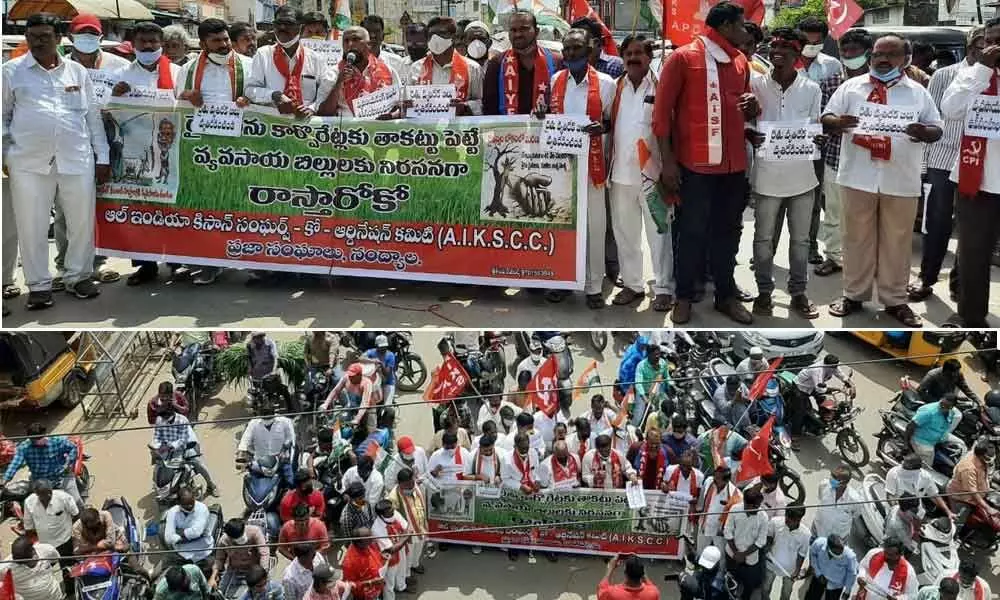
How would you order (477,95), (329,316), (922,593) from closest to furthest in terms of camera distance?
(922,593), (329,316), (477,95)

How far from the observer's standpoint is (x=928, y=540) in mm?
6340

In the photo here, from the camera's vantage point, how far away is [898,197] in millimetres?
6246

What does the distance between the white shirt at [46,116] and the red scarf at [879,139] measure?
627 centimetres

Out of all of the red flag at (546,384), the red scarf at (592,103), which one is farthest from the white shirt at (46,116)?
the red flag at (546,384)

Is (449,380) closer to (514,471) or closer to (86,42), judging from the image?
(514,471)

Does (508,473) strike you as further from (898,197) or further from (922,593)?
(898,197)

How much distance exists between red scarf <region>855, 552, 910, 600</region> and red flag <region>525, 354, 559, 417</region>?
10.5 ft

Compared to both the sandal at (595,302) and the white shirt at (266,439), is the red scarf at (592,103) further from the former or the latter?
the white shirt at (266,439)

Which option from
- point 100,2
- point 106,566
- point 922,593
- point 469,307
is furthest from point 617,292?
point 100,2

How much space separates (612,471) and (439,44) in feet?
13.1

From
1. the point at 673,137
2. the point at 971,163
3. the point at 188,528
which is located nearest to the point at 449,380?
the point at 188,528

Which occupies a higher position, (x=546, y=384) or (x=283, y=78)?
(x=283, y=78)

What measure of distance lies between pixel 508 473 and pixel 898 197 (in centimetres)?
375

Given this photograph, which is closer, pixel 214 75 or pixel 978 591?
pixel 978 591
